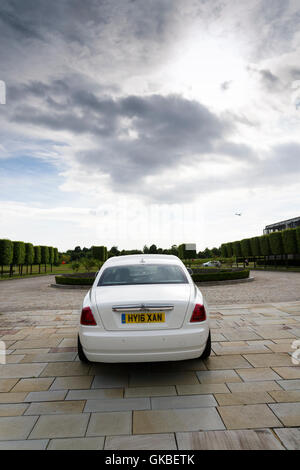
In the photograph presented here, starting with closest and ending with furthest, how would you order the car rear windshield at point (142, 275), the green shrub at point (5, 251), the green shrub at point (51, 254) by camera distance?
the car rear windshield at point (142, 275) → the green shrub at point (5, 251) → the green shrub at point (51, 254)

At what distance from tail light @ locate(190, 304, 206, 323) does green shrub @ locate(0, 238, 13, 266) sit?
25783mm

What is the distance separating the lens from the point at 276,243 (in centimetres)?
3397

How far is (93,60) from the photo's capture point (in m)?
9.55

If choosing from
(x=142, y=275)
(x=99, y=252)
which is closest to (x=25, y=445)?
(x=142, y=275)

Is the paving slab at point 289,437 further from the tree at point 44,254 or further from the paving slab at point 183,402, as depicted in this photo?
the tree at point 44,254

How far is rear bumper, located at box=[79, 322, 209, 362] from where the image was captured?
10.9 ft

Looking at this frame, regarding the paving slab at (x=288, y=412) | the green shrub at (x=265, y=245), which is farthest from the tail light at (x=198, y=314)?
the green shrub at (x=265, y=245)

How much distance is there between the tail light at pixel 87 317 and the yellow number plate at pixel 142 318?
0.39 meters

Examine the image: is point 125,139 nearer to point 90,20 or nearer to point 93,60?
point 93,60

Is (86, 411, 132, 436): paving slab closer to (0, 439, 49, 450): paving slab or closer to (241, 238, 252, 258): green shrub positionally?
(0, 439, 49, 450): paving slab

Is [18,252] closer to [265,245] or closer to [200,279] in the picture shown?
[200,279]

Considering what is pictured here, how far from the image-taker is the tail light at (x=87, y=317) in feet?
11.5
